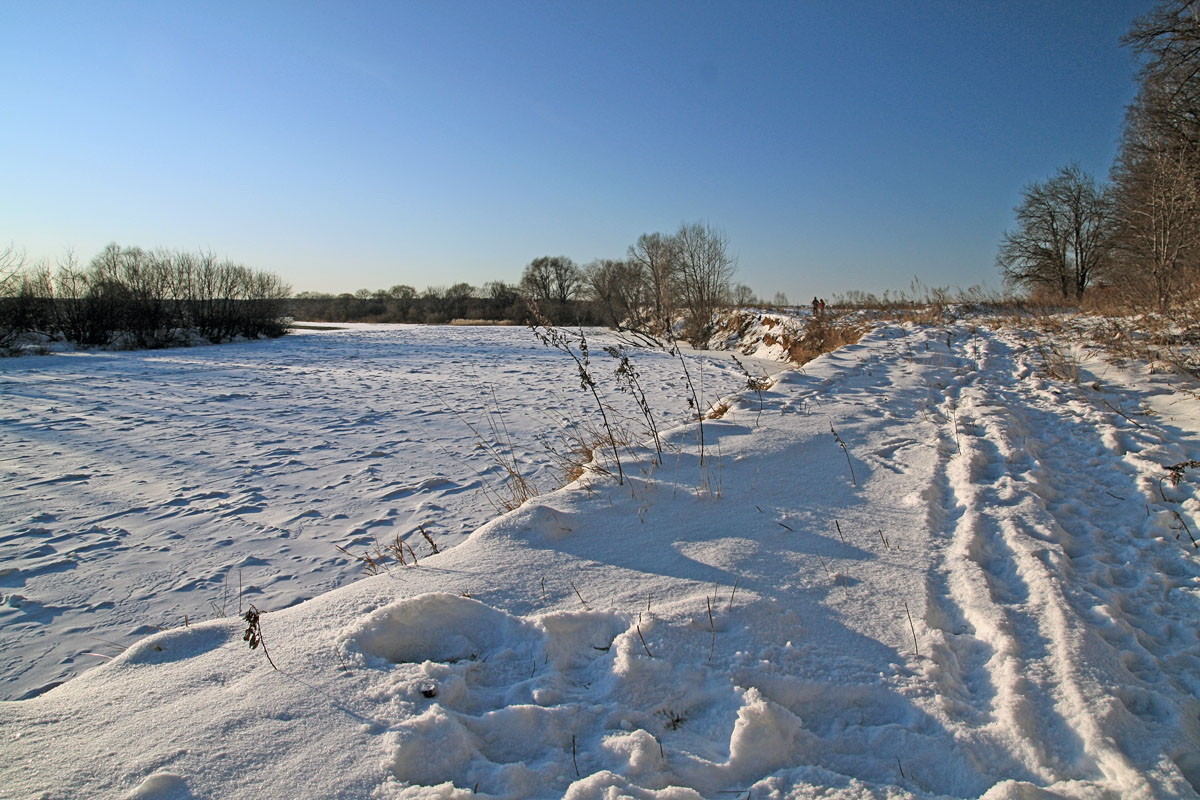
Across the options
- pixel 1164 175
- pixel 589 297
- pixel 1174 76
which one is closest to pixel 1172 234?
pixel 1164 175

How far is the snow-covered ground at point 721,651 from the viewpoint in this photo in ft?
4.29

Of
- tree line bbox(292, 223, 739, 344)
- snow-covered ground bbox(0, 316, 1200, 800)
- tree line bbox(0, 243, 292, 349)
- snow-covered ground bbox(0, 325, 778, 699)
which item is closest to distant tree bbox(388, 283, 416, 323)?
tree line bbox(292, 223, 739, 344)

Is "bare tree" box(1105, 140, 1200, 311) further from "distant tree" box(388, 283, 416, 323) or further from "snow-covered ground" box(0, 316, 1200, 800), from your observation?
"distant tree" box(388, 283, 416, 323)

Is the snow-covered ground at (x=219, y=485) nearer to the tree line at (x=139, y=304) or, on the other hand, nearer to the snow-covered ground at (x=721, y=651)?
the snow-covered ground at (x=721, y=651)

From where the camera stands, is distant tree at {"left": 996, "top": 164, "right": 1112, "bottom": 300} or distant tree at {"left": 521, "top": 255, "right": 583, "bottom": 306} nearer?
distant tree at {"left": 996, "top": 164, "right": 1112, "bottom": 300}

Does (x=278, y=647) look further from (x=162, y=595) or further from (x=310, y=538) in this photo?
(x=310, y=538)

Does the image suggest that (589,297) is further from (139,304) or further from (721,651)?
(721,651)

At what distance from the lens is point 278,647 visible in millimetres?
1763

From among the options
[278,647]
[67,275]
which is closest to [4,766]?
[278,647]

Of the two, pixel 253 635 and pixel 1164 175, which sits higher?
pixel 1164 175

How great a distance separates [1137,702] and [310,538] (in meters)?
4.10

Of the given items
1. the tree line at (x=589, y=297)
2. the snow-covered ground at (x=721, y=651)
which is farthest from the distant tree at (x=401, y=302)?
the snow-covered ground at (x=721, y=651)

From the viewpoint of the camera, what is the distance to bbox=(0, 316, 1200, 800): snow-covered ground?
1.31 m

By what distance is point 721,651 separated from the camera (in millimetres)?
1750
